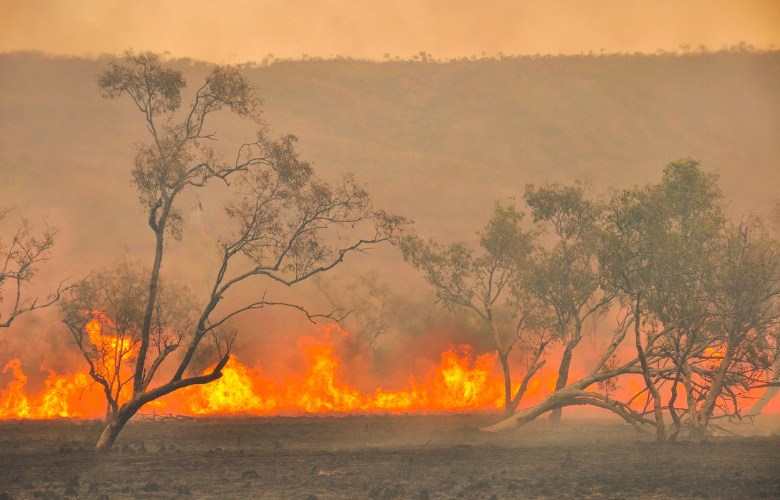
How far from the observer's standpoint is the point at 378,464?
41.7 metres

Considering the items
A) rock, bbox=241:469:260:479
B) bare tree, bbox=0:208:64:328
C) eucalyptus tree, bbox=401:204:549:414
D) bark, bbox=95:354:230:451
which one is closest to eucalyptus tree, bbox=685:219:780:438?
eucalyptus tree, bbox=401:204:549:414

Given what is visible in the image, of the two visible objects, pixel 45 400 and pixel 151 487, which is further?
pixel 45 400

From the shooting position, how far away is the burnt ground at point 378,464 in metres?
31.9

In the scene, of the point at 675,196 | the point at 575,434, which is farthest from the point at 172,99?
the point at 575,434

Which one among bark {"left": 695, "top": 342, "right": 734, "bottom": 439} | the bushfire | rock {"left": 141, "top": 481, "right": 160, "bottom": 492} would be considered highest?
the bushfire

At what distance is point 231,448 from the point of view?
52.5 metres

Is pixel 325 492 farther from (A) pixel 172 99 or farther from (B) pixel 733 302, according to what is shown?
(B) pixel 733 302

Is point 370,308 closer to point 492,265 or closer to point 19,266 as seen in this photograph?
point 492,265

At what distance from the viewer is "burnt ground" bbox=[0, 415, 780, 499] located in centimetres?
3191

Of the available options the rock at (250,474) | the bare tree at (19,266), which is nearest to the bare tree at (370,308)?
the bare tree at (19,266)

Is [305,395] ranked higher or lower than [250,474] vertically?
higher

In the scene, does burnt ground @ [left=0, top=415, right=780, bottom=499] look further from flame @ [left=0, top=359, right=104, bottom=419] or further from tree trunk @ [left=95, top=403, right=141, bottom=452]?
flame @ [left=0, top=359, right=104, bottom=419]

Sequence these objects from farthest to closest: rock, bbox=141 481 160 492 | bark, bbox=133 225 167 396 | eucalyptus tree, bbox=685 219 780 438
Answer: eucalyptus tree, bbox=685 219 780 438 → bark, bbox=133 225 167 396 → rock, bbox=141 481 160 492

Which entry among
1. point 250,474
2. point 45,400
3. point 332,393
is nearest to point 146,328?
point 250,474
